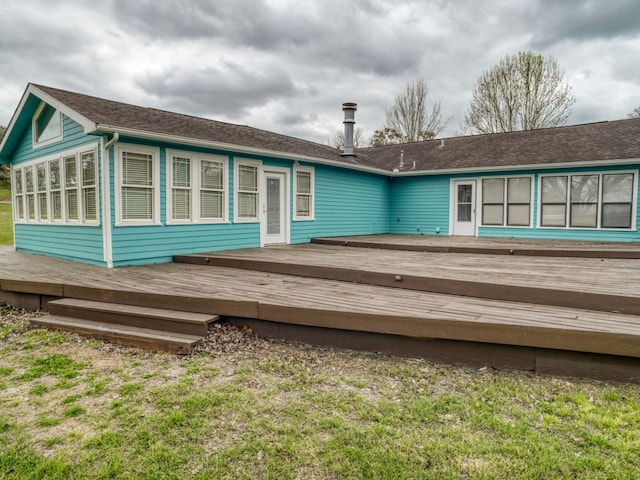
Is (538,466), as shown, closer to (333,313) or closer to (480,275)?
(333,313)

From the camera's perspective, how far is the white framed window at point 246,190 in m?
8.38

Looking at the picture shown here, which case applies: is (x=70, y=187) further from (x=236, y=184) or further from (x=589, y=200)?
(x=589, y=200)

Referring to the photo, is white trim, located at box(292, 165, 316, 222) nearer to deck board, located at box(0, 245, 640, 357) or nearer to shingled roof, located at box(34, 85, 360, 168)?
shingled roof, located at box(34, 85, 360, 168)

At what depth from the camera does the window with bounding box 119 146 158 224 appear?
669cm

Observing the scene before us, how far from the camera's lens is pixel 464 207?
12.0 m

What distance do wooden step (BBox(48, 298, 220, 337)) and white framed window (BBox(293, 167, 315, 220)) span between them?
5520 millimetres

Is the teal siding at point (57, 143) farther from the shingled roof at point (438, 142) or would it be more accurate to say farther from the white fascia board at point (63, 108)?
the shingled roof at point (438, 142)

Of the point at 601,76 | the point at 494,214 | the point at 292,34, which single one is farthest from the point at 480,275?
the point at 601,76

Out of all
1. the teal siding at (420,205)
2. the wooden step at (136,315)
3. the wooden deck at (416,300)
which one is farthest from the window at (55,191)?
the teal siding at (420,205)

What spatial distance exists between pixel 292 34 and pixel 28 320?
11.0 m

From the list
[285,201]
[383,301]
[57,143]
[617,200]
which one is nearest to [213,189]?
[285,201]

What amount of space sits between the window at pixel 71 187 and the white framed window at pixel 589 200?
10874 millimetres

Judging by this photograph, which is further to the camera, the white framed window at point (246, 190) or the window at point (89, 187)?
the white framed window at point (246, 190)

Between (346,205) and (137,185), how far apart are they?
19.7 ft
